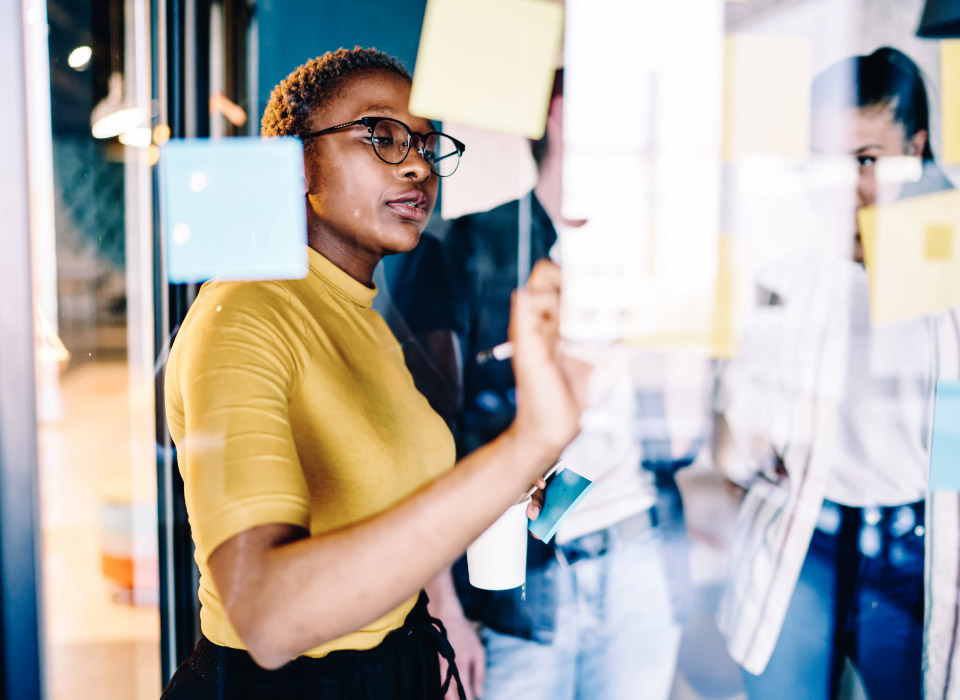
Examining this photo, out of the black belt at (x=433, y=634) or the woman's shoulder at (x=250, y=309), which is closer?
the woman's shoulder at (x=250, y=309)

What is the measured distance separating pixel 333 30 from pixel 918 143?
1.07m

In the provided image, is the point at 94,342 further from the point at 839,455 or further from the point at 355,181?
the point at 839,455

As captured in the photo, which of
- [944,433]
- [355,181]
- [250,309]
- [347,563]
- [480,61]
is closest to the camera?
[347,563]

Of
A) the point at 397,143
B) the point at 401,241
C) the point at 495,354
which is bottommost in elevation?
the point at 495,354

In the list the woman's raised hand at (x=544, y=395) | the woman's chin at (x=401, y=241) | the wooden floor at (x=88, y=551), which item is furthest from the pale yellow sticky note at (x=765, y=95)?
the wooden floor at (x=88, y=551)

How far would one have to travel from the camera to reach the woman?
400 millimetres

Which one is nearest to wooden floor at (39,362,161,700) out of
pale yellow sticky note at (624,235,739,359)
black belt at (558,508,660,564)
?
black belt at (558,508,660,564)

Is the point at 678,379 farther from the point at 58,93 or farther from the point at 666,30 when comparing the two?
the point at 58,93

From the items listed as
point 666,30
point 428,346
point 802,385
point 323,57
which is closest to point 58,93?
point 323,57

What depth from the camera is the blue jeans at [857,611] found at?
1.12 m

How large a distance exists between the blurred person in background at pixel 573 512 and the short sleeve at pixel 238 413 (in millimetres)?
278

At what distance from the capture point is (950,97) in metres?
1.05

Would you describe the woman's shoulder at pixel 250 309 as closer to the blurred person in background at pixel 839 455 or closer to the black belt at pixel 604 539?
the black belt at pixel 604 539

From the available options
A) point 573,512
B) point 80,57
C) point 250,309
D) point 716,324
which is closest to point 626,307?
point 716,324
